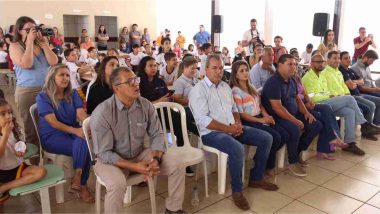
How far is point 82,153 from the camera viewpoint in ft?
8.07

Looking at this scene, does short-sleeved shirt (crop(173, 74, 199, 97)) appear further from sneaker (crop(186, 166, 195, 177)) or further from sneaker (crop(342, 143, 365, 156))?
sneaker (crop(342, 143, 365, 156))

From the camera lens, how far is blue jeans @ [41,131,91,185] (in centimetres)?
245

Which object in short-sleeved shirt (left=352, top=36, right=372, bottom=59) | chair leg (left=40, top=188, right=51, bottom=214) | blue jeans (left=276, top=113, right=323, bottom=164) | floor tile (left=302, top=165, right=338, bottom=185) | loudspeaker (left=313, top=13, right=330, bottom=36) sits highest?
loudspeaker (left=313, top=13, right=330, bottom=36)

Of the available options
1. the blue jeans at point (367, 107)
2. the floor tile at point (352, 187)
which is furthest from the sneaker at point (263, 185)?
the blue jeans at point (367, 107)

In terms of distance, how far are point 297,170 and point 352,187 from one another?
18.8 inches

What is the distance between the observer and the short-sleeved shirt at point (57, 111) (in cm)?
250

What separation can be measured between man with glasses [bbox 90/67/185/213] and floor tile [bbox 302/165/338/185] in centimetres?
141

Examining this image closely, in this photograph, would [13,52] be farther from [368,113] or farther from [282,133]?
[368,113]

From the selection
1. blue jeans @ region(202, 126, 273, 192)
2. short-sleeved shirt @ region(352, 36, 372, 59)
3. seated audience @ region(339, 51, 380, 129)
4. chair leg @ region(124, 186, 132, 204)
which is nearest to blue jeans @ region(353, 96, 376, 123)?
seated audience @ region(339, 51, 380, 129)

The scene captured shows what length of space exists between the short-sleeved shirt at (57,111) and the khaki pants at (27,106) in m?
0.30

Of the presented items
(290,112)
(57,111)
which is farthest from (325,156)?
(57,111)

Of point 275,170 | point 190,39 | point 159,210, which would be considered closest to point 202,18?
point 190,39

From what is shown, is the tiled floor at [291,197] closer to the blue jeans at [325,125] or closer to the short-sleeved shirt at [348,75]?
the blue jeans at [325,125]

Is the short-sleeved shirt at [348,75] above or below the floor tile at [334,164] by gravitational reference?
above
